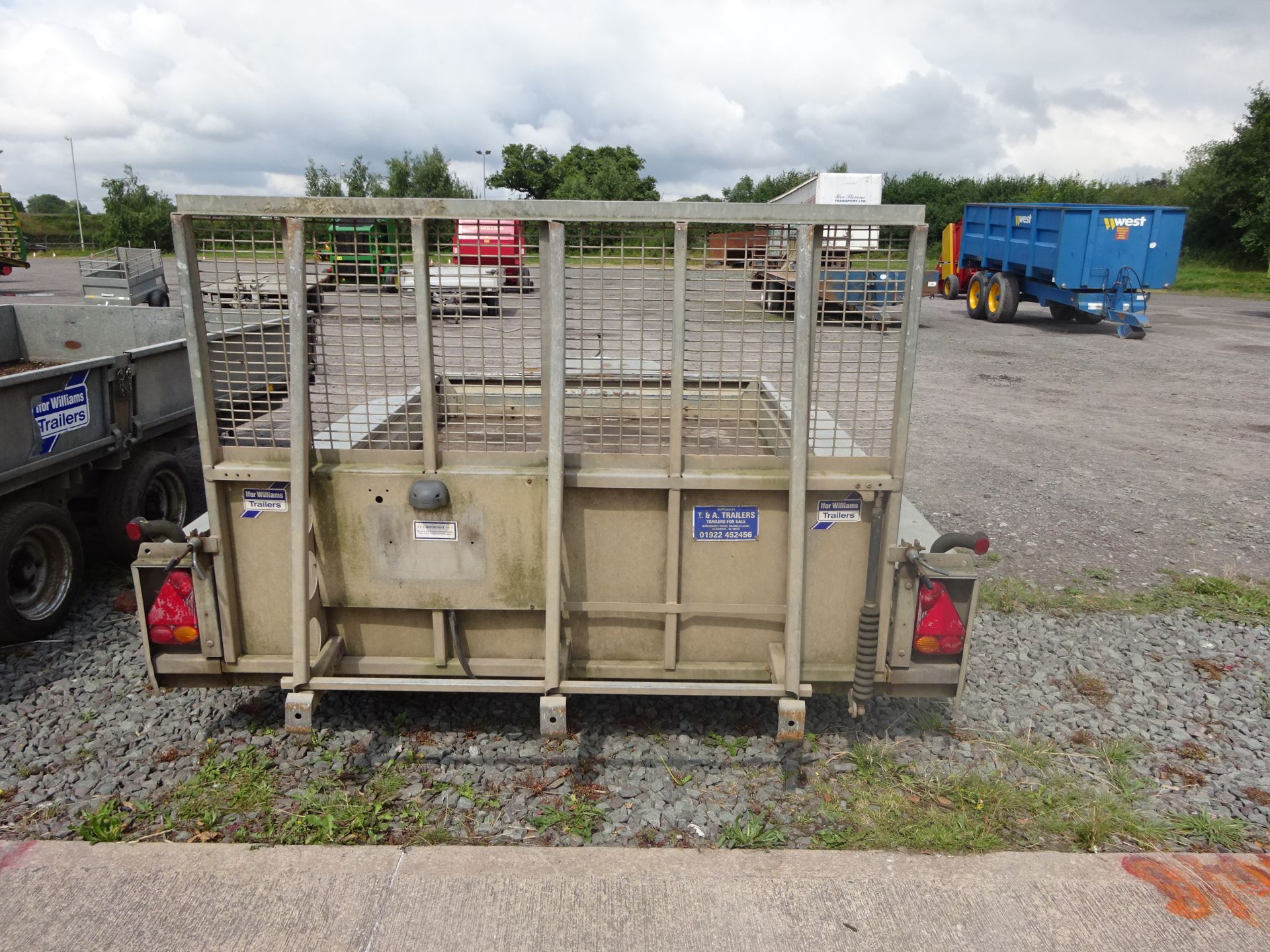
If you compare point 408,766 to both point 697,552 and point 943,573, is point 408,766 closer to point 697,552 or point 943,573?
point 697,552

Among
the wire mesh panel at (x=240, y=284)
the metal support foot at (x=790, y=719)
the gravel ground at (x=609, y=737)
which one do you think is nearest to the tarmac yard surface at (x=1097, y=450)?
the wire mesh panel at (x=240, y=284)

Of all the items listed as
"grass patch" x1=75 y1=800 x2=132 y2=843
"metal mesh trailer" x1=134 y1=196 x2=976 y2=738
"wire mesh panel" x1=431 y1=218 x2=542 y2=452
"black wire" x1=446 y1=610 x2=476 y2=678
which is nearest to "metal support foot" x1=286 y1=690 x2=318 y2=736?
"metal mesh trailer" x1=134 y1=196 x2=976 y2=738

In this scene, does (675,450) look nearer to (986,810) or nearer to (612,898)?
(612,898)

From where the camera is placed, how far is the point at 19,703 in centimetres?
399

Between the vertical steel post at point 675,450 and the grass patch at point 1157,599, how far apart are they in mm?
2709

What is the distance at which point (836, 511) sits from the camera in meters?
3.17

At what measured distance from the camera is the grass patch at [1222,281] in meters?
27.5

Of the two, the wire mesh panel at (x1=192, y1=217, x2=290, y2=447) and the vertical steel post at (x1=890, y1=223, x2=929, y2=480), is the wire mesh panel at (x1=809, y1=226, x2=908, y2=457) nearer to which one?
→ the vertical steel post at (x1=890, y1=223, x2=929, y2=480)

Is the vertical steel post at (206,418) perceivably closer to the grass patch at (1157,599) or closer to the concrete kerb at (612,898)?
the concrete kerb at (612,898)

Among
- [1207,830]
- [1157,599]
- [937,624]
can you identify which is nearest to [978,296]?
[1157,599]

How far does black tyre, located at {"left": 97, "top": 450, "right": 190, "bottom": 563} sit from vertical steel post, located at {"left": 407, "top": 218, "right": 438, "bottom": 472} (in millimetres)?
3084

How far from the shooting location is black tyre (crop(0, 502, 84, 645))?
4.35m

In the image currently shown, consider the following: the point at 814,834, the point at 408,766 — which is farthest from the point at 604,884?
the point at 408,766

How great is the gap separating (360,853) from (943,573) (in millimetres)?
2261
